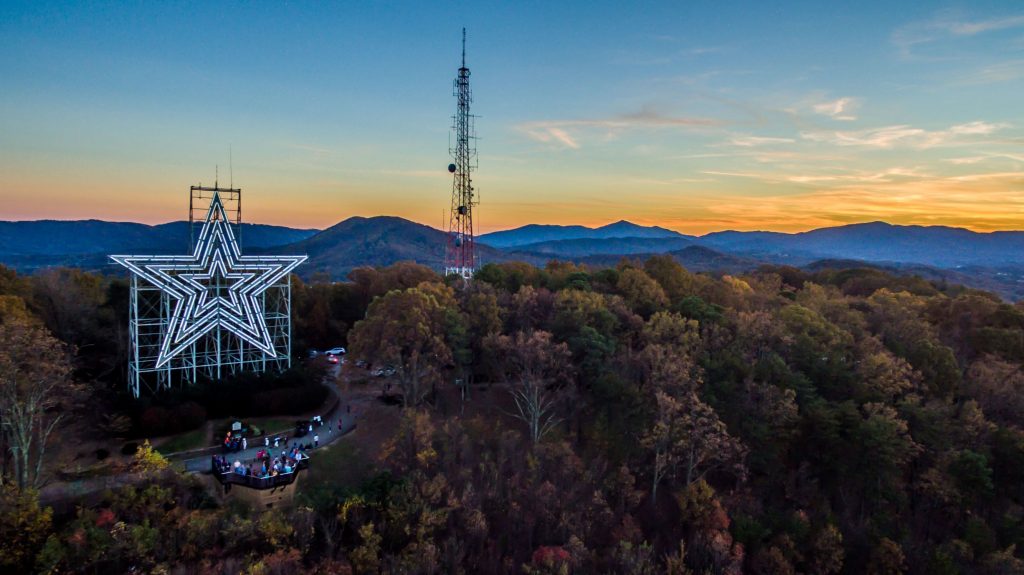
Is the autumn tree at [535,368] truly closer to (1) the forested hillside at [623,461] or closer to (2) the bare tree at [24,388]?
(1) the forested hillside at [623,461]

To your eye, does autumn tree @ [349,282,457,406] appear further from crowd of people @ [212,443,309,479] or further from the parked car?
crowd of people @ [212,443,309,479]

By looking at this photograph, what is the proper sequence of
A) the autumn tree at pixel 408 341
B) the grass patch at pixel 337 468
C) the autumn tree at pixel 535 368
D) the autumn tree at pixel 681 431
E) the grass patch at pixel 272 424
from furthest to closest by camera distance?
the autumn tree at pixel 408 341 → the grass patch at pixel 272 424 → the autumn tree at pixel 535 368 → the autumn tree at pixel 681 431 → the grass patch at pixel 337 468

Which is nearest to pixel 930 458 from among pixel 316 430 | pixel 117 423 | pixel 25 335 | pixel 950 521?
pixel 950 521

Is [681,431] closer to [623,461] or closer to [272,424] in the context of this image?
[623,461]

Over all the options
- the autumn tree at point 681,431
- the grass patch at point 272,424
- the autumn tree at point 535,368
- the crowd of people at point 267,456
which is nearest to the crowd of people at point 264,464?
the crowd of people at point 267,456

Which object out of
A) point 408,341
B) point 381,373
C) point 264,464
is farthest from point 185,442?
point 381,373

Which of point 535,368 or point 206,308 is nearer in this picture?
point 535,368
